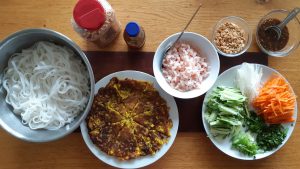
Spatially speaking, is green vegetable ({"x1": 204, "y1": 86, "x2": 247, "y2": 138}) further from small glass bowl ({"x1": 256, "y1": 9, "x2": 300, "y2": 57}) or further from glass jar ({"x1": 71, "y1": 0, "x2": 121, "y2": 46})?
glass jar ({"x1": 71, "y1": 0, "x2": 121, "y2": 46})

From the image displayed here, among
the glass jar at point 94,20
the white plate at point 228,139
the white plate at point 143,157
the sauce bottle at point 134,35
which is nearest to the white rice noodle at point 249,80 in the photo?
the white plate at point 228,139

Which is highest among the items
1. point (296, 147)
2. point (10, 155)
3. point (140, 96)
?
point (140, 96)

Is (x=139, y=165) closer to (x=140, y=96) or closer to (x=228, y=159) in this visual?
(x=140, y=96)

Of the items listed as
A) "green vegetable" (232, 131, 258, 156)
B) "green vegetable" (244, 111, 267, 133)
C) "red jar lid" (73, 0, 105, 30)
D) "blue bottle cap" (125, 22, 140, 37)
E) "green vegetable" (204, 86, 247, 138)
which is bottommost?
"green vegetable" (232, 131, 258, 156)

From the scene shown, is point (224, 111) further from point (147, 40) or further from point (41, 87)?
point (41, 87)

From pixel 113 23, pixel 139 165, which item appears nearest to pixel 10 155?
pixel 139 165

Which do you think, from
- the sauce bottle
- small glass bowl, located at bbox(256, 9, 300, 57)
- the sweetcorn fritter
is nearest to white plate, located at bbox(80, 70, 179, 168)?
the sweetcorn fritter

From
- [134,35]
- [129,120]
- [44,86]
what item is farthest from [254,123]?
[44,86]
